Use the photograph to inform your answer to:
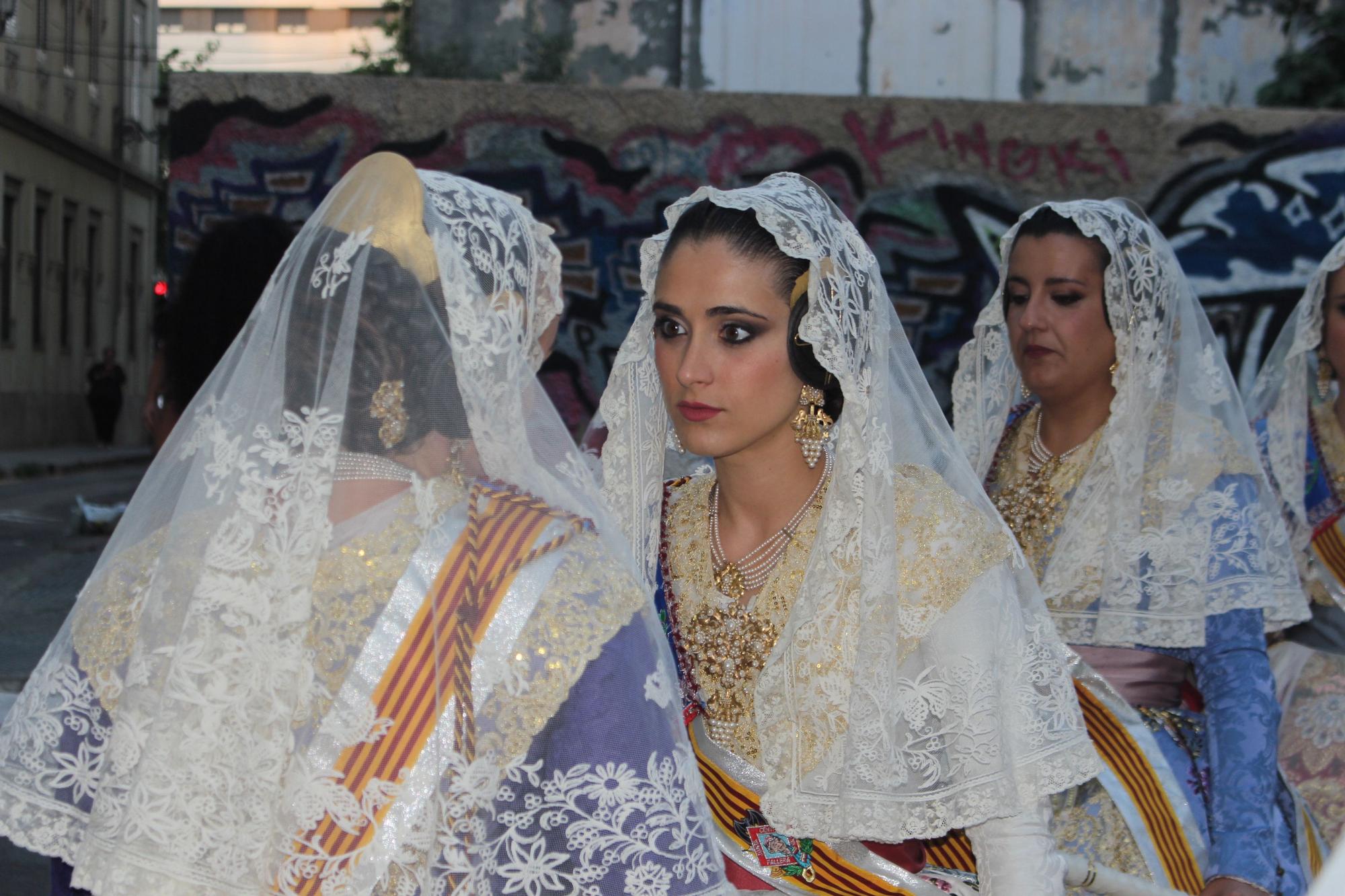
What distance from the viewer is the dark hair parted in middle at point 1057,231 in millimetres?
3021

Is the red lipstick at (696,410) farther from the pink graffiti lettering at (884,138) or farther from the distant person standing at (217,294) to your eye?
the pink graffiti lettering at (884,138)

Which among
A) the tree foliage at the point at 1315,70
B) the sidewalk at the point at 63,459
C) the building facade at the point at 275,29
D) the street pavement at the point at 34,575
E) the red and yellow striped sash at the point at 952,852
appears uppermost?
the building facade at the point at 275,29

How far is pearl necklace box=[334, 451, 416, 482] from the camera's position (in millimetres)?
1655

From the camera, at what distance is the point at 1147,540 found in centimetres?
282

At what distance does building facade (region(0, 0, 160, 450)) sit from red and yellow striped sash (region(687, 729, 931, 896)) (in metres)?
21.2

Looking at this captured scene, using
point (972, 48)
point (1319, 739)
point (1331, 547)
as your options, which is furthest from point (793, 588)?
point (972, 48)

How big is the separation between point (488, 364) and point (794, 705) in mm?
788

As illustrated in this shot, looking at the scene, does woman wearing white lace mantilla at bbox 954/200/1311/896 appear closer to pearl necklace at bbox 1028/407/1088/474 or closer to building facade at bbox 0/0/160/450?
pearl necklace at bbox 1028/407/1088/474

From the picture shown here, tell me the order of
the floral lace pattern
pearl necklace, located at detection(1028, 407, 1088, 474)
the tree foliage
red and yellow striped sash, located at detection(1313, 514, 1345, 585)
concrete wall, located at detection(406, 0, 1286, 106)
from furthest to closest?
concrete wall, located at detection(406, 0, 1286, 106), the tree foliage, red and yellow striped sash, located at detection(1313, 514, 1345, 585), pearl necklace, located at detection(1028, 407, 1088, 474), the floral lace pattern

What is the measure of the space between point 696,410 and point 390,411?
67 cm

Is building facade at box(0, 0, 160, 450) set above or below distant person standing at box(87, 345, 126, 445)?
above

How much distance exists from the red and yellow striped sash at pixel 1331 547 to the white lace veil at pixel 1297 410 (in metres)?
0.02

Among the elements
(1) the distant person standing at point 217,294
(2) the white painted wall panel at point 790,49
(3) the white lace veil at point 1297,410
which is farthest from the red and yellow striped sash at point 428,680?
(2) the white painted wall panel at point 790,49

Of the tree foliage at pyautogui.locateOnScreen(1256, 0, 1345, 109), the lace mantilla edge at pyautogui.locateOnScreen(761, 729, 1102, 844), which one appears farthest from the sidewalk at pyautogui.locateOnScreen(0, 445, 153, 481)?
the lace mantilla edge at pyautogui.locateOnScreen(761, 729, 1102, 844)
